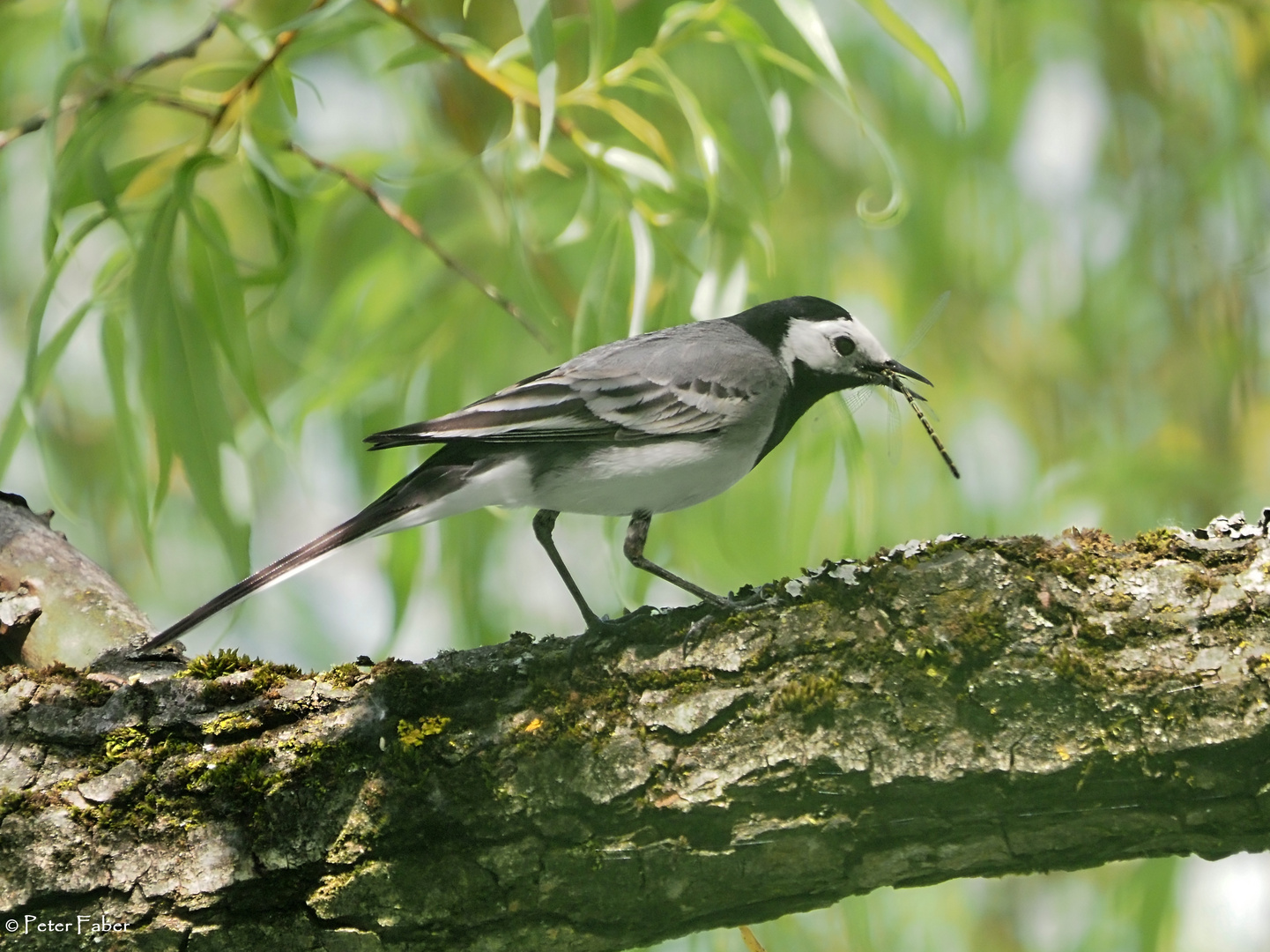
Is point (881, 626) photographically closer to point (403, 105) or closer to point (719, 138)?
point (719, 138)

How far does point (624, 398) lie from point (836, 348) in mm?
835

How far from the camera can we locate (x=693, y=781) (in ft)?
7.01

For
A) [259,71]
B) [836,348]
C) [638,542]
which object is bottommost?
[638,542]

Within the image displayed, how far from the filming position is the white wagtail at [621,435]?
301 centimetres

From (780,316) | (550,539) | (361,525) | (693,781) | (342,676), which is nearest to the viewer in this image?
(693,781)

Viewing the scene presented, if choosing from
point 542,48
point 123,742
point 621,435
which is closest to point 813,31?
point 542,48

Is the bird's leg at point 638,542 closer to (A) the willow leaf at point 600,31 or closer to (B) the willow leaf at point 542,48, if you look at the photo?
(B) the willow leaf at point 542,48

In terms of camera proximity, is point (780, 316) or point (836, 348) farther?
point (780, 316)

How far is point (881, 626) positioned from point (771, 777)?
0.39 metres

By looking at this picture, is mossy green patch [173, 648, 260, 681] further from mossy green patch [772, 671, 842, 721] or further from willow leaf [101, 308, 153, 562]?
mossy green patch [772, 671, 842, 721]

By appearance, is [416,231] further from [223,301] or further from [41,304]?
[41,304]

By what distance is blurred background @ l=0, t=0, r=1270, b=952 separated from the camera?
11.1 ft

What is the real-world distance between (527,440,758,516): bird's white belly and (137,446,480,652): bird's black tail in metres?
0.26

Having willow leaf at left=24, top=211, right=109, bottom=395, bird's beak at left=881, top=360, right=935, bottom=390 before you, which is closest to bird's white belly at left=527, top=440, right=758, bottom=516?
bird's beak at left=881, top=360, right=935, bottom=390
